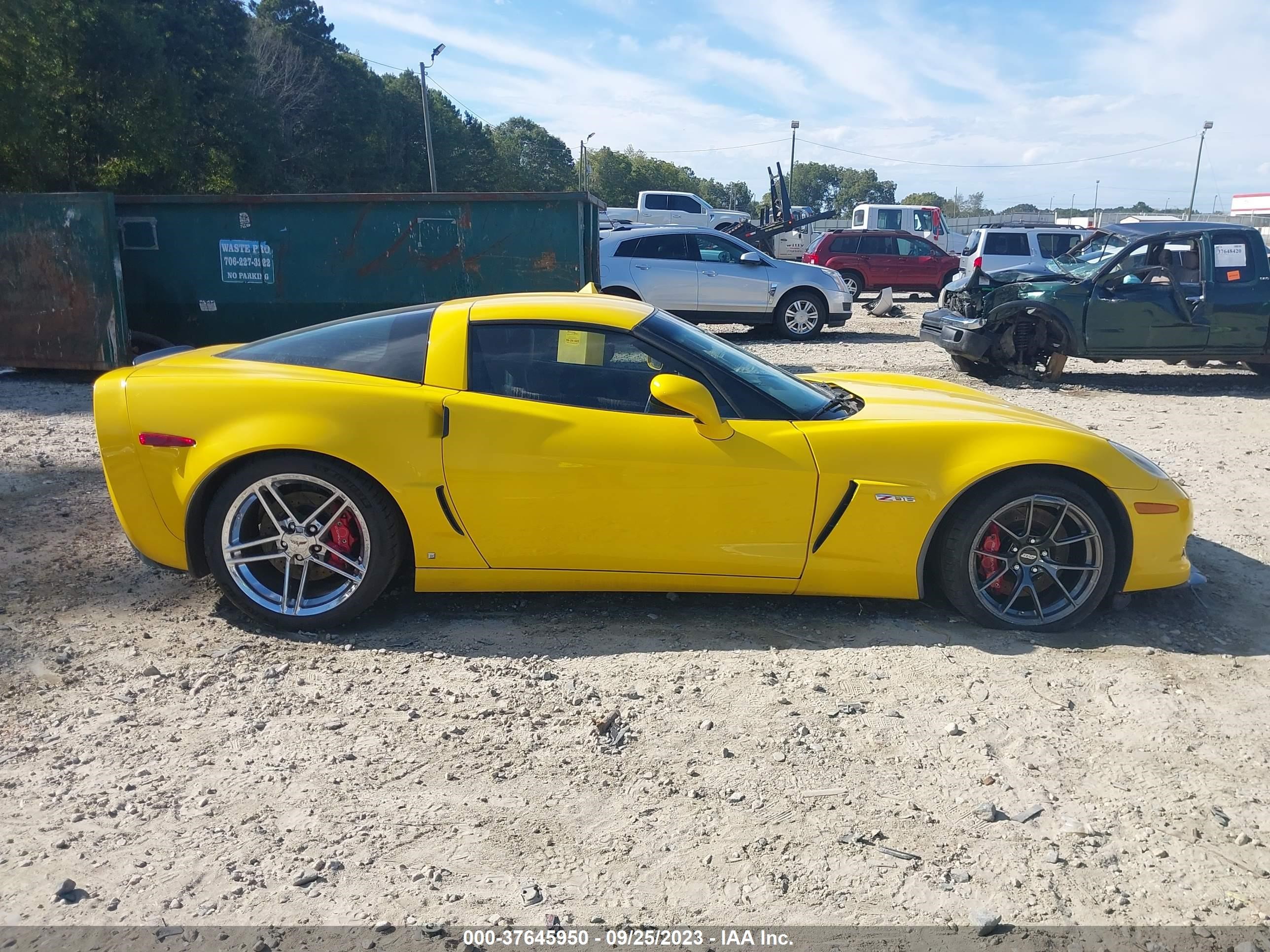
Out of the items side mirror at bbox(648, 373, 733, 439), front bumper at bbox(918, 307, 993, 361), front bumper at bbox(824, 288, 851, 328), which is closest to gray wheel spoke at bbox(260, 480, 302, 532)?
side mirror at bbox(648, 373, 733, 439)

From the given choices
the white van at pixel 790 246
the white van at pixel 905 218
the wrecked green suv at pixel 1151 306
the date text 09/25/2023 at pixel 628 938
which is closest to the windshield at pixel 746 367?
the date text 09/25/2023 at pixel 628 938

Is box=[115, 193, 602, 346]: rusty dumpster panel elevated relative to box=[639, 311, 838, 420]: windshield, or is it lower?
elevated

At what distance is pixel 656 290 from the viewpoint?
13281mm

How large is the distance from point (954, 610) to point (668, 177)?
10482cm

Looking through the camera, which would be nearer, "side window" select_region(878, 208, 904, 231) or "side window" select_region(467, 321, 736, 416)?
"side window" select_region(467, 321, 736, 416)

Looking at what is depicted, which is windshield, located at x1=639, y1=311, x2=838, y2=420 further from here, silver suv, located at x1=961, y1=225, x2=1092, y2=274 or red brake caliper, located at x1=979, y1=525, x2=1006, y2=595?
silver suv, located at x1=961, y1=225, x2=1092, y2=274

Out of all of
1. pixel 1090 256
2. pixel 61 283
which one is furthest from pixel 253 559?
pixel 1090 256

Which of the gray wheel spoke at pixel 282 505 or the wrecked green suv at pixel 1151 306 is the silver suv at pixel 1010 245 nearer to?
the wrecked green suv at pixel 1151 306

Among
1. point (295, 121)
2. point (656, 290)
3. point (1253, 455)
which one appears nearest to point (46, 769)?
point (1253, 455)

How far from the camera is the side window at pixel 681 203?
95.1 ft

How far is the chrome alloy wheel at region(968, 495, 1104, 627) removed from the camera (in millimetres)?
3732

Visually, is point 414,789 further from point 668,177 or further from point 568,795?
point 668,177

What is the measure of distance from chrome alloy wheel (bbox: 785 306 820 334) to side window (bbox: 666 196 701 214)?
16.3 metres

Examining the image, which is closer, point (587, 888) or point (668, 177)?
point (587, 888)
